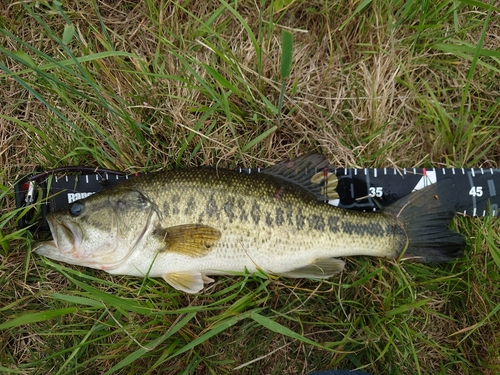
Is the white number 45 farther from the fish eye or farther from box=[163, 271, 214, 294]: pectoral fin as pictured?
the fish eye

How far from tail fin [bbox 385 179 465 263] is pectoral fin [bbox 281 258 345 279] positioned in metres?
0.56

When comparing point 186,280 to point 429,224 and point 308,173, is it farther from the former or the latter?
point 429,224

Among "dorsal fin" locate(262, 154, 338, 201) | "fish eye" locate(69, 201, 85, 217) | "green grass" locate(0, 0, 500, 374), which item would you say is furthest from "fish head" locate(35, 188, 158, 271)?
"dorsal fin" locate(262, 154, 338, 201)

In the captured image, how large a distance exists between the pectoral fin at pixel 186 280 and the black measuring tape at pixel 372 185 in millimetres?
944

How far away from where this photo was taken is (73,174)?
10.3 feet

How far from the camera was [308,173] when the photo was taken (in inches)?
118

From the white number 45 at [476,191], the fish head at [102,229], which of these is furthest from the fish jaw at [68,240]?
the white number 45 at [476,191]

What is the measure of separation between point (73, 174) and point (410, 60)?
3139mm

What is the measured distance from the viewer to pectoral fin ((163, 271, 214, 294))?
9.12 feet

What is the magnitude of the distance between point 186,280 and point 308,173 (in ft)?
4.27

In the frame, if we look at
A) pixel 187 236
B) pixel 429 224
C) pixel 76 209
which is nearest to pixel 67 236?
pixel 76 209

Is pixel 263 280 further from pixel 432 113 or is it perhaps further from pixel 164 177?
pixel 432 113

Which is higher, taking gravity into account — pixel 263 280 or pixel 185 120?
pixel 185 120

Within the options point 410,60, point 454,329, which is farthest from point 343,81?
point 454,329
